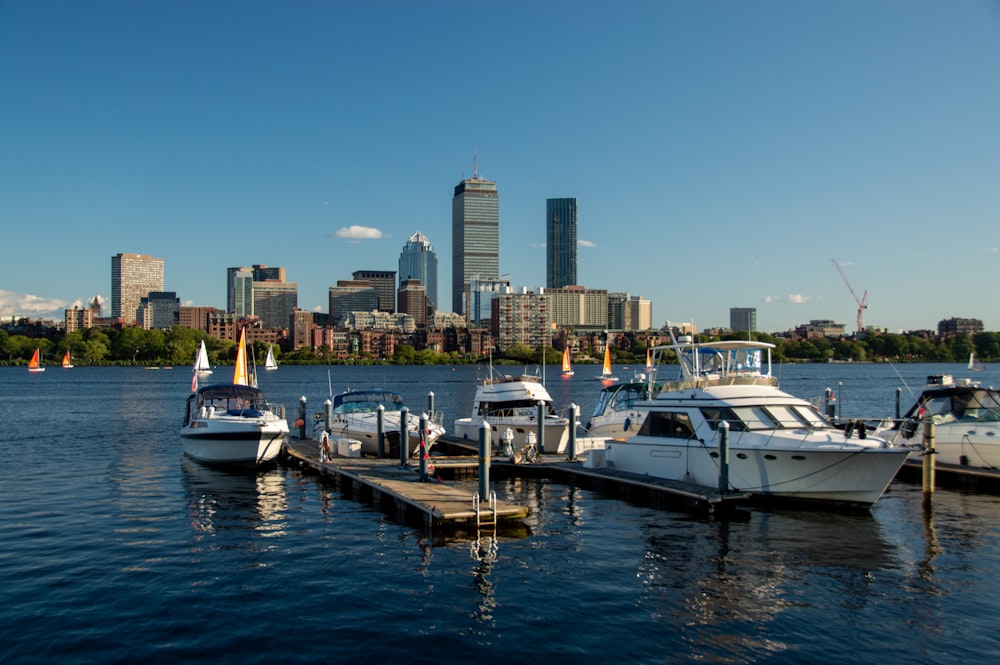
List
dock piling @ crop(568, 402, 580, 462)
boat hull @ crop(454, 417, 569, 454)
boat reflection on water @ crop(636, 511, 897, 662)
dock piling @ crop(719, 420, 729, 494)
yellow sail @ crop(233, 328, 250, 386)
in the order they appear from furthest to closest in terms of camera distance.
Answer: yellow sail @ crop(233, 328, 250, 386) < boat hull @ crop(454, 417, 569, 454) < dock piling @ crop(568, 402, 580, 462) < dock piling @ crop(719, 420, 729, 494) < boat reflection on water @ crop(636, 511, 897, 662)

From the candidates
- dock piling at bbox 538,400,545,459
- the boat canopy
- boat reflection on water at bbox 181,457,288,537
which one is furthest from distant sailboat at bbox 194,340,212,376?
dock piling at bbox 538,400,545,459

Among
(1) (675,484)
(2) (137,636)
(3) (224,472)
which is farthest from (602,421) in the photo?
(2) (137,636)

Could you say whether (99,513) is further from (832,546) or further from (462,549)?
(832,546)

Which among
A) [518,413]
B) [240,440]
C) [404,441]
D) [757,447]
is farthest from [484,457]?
[240,440]

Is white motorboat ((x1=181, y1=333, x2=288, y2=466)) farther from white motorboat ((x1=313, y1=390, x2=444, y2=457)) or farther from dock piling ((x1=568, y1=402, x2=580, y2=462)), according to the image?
dock piling ((x1=568, y1=402, x2=580, y2=462))

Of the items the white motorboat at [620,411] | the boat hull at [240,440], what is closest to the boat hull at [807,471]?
the white motorboat at [620,411]

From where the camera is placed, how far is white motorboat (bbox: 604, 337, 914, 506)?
23.8 metres

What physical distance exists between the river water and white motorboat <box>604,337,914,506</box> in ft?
3.29

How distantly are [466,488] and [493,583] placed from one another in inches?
340

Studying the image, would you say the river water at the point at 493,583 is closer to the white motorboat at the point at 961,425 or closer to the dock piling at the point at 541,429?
the white motorboat at the point at 961,425

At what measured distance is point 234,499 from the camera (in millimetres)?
27844

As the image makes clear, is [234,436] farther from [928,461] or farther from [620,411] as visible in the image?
[928,461]

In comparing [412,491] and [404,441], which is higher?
[404,441]

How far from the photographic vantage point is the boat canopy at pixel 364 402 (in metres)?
38.4
